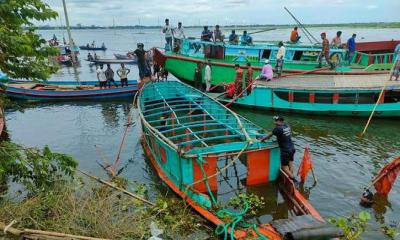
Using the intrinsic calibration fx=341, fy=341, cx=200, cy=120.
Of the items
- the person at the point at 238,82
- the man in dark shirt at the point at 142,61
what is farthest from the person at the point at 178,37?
the person at the point at 238,82

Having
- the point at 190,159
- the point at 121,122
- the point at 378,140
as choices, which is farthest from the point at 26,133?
the point at 378,140

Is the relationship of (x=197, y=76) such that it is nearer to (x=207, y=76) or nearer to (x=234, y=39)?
(x=207, y=76)

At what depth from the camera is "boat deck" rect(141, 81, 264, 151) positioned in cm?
1180

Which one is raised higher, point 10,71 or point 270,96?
point 10,71

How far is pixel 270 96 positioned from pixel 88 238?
44.3ft

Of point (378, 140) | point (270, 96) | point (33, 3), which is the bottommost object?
point (378, 140)

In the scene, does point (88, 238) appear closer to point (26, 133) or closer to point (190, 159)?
point (190, 159)

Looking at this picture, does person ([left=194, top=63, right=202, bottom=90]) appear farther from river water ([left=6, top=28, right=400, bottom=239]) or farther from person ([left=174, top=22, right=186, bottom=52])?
river water ([left=6, top=28, right=400, bottom=239])

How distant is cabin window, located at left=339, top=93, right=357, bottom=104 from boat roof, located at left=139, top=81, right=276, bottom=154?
266 inches

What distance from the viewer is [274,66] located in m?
21.0

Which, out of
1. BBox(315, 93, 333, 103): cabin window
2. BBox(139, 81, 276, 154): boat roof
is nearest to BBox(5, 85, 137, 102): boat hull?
BBox(139, 81, 276, 154): boat roof

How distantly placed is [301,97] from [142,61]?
32.2ft

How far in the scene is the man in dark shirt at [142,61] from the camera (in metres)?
20.8

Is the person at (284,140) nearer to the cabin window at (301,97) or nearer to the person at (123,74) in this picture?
the cabin window at (301,97)
